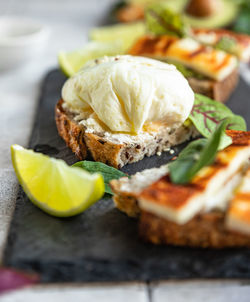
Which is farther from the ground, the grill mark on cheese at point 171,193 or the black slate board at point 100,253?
the grill mark on cheese at point 171,193

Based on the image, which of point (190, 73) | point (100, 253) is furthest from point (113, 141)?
point (190, 73)

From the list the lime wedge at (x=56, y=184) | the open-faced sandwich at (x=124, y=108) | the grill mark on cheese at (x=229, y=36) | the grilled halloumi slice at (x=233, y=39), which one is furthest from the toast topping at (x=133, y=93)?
the grill mark on cheese at (x=229, y=36)

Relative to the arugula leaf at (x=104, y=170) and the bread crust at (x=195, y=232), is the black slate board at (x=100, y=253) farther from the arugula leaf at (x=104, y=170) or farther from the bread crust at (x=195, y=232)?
the arugula leaf at (x=104, y=170)

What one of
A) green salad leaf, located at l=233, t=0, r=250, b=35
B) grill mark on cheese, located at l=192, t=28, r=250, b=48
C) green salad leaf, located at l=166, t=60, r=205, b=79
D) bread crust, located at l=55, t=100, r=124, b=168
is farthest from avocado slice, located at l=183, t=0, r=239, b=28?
bread crust, located at l=55, t=100, r=124, b=168

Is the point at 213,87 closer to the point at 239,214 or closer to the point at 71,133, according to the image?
the point at 71,133

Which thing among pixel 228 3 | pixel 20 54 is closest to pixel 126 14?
pixel 228 3

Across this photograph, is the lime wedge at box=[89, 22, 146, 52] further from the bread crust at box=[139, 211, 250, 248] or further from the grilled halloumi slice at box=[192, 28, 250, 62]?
the bread crust at box=[139, 211, 250, 248]
